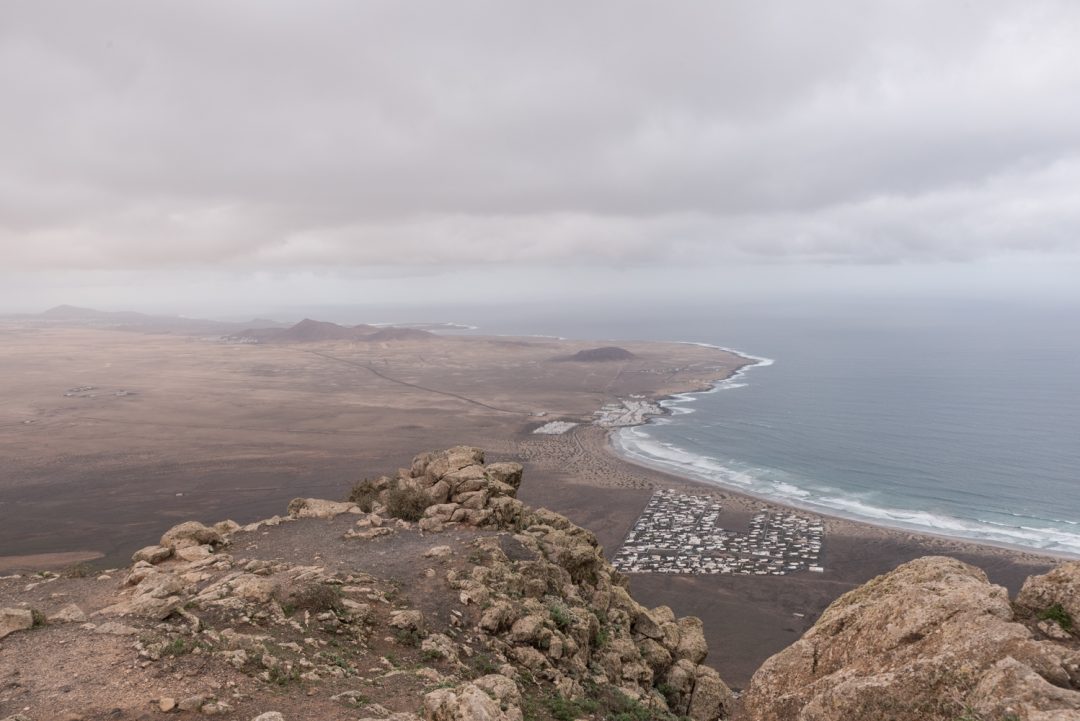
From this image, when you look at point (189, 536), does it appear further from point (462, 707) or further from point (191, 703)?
point (462, 707)

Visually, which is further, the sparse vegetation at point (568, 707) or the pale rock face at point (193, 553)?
the pale rock face at point (193, 553)

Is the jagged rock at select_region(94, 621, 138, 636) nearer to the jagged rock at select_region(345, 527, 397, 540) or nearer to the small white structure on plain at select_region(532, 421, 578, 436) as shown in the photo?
the jagged rock at select_region(345, 527, 397, 540)

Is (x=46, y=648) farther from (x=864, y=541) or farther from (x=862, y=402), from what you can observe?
(x=862, y=402)

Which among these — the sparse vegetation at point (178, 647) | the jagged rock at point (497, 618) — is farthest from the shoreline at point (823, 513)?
the sparse vegetation at point (178, 647)

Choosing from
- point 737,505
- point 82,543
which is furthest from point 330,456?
point 737,505

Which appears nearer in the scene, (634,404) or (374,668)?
(374,668)

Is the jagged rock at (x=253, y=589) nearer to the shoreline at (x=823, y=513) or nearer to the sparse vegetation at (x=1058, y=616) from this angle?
the sparse vegetation at (x=1058, y=616)
